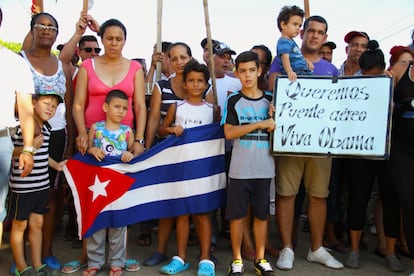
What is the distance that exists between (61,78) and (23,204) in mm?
1255

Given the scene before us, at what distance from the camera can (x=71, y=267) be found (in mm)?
4066

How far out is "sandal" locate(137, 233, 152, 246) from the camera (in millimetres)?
4906

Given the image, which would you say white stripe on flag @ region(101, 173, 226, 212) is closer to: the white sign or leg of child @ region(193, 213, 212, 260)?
leg of child @ region(193, 213, 212, 260)

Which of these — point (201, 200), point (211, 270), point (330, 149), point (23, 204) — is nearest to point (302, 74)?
point (330, 149)

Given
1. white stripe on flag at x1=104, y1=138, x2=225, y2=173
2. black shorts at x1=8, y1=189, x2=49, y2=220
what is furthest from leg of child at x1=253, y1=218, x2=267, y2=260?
black shorts at x1=8, y1=189, x2=49, y2=220

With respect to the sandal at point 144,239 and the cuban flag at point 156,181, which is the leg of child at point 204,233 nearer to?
the cuban flag at point 156,181

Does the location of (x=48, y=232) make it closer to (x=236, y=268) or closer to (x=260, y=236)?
(x=236, y=268)

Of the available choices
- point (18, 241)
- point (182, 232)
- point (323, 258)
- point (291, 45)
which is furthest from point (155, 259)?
point (291, 45)

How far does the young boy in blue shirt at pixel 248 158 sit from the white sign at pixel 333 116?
15cm

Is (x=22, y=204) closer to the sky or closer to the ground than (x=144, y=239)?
closer to the sky

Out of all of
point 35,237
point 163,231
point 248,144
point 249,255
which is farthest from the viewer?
point 249,255

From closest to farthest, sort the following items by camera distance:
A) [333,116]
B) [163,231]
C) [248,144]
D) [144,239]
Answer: [248,144]
[333,116]
[163,231]
[144,239]

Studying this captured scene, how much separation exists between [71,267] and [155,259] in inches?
29.8

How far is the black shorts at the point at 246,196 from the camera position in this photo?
13.0 feet
